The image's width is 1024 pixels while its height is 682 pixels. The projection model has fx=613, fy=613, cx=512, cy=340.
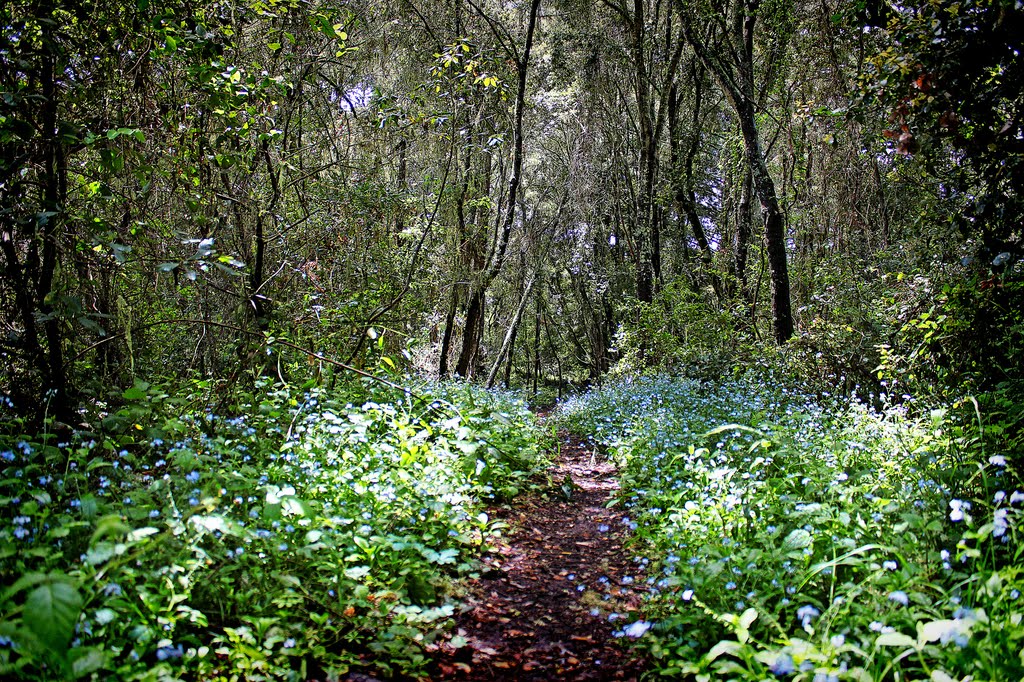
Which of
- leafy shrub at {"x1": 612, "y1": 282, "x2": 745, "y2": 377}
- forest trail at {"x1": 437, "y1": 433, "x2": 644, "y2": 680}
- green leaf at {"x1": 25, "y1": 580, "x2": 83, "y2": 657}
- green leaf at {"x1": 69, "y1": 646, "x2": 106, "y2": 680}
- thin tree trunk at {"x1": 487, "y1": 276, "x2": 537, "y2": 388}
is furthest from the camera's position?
thin tree trunk at {"x1": 487, "y1": 276, "x2": 537, "y2": 388}

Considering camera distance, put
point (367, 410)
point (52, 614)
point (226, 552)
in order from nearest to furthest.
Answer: point (52, 614), point (226, 552), point (367, 410)

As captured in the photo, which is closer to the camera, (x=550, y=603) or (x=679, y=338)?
(x=550, y=603)

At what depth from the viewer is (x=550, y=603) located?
4020 millimetres

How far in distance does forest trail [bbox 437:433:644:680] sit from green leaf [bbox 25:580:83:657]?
1.73 meters

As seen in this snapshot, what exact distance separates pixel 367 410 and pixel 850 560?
168 inches

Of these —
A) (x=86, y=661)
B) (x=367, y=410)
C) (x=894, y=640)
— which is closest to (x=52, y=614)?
(x=86, y=661)

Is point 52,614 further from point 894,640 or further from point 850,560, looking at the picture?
point 850,560

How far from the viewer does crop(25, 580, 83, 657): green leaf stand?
5.48 ft

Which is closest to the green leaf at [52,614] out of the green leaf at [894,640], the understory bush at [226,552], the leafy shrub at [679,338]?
the understory bush at [226,552]

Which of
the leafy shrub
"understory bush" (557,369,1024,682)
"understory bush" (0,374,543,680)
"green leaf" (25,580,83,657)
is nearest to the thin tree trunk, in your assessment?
the leafy shrub

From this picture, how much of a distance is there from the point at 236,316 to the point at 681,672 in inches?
264

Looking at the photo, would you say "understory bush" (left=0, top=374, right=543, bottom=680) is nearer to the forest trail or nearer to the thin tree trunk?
the forest trail

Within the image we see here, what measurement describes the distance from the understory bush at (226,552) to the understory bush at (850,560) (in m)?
1.40

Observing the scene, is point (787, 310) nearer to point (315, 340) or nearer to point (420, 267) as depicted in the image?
point (420, 267)
